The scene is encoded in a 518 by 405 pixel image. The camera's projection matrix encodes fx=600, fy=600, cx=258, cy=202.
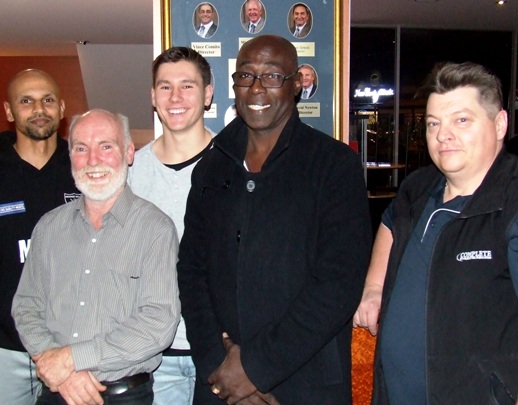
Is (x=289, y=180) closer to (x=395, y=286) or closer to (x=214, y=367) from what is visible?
(x=395, y=286)

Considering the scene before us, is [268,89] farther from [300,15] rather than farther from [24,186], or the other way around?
[24,186]

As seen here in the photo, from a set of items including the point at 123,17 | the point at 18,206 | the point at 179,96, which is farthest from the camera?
the point at 123,17

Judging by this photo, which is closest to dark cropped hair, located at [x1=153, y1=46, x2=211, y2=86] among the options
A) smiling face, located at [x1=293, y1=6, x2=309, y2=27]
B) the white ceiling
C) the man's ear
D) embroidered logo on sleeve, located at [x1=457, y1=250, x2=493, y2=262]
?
smiling face, located at [x1=293, y1=6, x2=309, y2=27]

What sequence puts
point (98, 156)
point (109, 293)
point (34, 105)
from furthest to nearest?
point (34, 105) < point (98, 156) < point (109, 293)

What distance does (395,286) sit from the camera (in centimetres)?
173

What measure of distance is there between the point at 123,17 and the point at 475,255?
6.82 metres

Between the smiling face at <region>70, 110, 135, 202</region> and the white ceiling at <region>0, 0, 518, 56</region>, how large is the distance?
4.82 meters

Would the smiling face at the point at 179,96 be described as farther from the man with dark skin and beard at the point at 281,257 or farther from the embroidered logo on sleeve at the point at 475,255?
the embroidered logo on sleeve at the point at 475,255

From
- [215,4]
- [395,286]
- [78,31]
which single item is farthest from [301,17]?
[78,31]

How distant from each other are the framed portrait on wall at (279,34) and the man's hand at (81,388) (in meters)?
1.27

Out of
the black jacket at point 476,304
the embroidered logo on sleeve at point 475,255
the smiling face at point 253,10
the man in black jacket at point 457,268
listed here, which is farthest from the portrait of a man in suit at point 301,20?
the embroidered logo on sleeve at point 475,255

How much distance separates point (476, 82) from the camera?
5.26 feet

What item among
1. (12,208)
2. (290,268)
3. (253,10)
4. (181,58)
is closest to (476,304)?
(290,268)

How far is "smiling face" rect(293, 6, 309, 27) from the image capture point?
2605 millimetres
